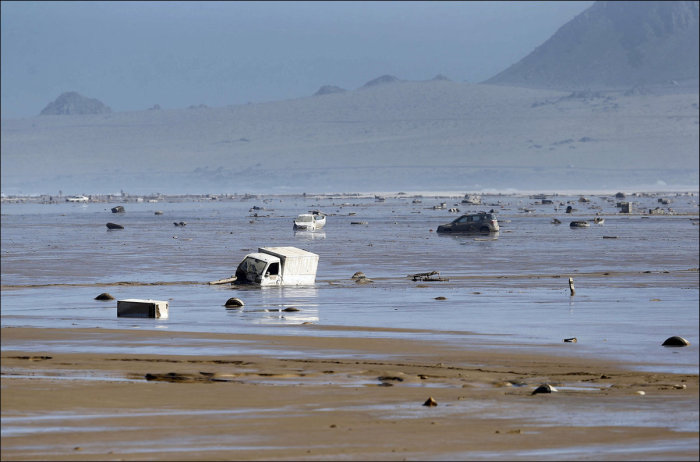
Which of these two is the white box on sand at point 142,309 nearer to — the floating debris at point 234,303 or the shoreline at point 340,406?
the floating debris at point 234,303

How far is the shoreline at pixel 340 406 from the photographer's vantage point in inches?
544

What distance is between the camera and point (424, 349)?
22891 millimetres

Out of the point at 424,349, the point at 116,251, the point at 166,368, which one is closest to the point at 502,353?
the point at 424,349

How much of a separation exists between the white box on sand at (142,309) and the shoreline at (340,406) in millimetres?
5736

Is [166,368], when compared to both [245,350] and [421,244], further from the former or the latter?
[421,244]

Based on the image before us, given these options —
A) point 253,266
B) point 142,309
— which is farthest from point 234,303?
point 253,266

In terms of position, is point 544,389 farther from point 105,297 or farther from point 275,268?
point 275,268

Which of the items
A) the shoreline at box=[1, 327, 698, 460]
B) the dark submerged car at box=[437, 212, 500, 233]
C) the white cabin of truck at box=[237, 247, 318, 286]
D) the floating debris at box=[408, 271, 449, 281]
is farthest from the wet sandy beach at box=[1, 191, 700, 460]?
the dark submerged car at box=[437, 212, 500, 233]

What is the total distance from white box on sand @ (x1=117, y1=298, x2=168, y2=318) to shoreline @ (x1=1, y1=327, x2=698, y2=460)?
5.74 metres

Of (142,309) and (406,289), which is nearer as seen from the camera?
(142,309)

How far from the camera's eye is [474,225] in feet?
253

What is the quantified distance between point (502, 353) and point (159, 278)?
2222 centimetres

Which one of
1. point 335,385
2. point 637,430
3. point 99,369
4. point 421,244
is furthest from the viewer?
point 421,244

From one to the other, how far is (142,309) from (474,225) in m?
50.2
